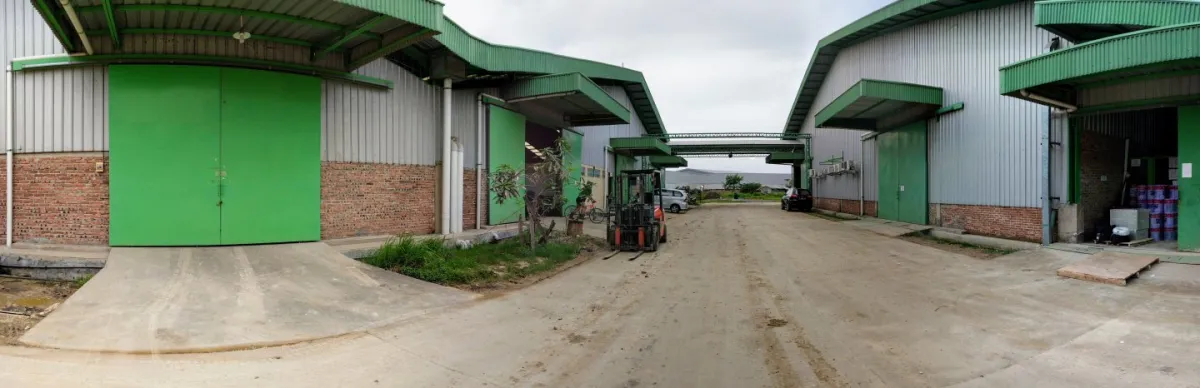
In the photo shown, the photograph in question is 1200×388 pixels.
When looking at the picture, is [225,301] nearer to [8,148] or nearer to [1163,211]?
[8,148]

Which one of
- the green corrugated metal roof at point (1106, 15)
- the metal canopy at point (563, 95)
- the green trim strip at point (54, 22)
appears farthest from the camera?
the metal canopy at point (563, 95)

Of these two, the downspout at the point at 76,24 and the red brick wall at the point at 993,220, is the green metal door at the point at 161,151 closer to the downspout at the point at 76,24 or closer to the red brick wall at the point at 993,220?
the downspout at the point at 76,24

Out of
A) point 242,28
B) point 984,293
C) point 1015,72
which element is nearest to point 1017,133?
point 1015,72

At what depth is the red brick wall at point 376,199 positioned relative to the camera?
32.4 feet

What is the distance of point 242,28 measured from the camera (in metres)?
8.24

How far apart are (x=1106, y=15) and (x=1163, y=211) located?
4.52 metres

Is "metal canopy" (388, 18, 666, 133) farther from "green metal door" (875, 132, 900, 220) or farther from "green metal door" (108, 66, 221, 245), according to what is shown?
"green metal door" (875, 132, 900, 220)

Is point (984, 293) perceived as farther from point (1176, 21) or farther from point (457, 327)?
point (457, 327)

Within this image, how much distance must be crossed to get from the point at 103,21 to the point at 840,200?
27.4m

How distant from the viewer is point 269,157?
356 inches

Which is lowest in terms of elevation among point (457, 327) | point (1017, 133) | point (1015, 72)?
point (457, 327)

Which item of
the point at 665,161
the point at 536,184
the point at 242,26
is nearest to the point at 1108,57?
the point at 536,184

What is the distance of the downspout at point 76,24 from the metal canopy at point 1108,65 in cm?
1557

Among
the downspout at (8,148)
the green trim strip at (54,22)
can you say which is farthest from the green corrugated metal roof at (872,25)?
the downspout at (8,148)
